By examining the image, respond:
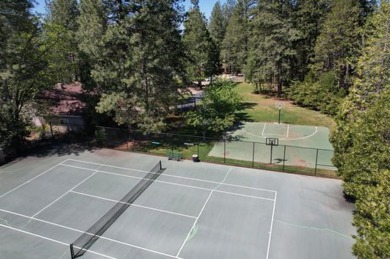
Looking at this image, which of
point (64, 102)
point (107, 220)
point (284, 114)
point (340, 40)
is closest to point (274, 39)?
point (340, 40)

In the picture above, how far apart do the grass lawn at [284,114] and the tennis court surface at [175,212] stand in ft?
42.4

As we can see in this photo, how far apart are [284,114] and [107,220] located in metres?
23.9

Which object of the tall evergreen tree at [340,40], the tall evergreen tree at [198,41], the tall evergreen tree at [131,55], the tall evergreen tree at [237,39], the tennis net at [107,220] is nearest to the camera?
the tennis net at [107,220]

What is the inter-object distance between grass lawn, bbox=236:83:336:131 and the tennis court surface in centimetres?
1293

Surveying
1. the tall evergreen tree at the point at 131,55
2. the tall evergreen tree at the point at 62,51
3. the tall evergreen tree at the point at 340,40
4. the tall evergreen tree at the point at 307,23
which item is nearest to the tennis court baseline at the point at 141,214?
the tall evergreen tree at the point at 131,55

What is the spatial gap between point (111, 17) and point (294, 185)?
1659cm

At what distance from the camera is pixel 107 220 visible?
1369 centimetres

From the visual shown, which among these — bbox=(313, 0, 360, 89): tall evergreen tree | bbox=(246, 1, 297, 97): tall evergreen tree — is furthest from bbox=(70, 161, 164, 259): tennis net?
bbox=(246, 1, 297, 97): tall evergreen tree

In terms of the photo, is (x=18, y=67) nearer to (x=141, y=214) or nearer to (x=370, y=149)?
(x=141, y=214)

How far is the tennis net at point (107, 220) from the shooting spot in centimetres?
1190

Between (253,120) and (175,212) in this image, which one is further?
(253,120)

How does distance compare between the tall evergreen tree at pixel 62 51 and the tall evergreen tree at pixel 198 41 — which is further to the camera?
the tall evergreen tree at pixel 198 41

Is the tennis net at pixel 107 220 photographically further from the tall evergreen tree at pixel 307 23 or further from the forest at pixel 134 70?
the tall evergreen tree at pixel 307 23

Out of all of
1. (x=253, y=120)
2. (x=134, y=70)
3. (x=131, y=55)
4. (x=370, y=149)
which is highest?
(x=131, y=55)
